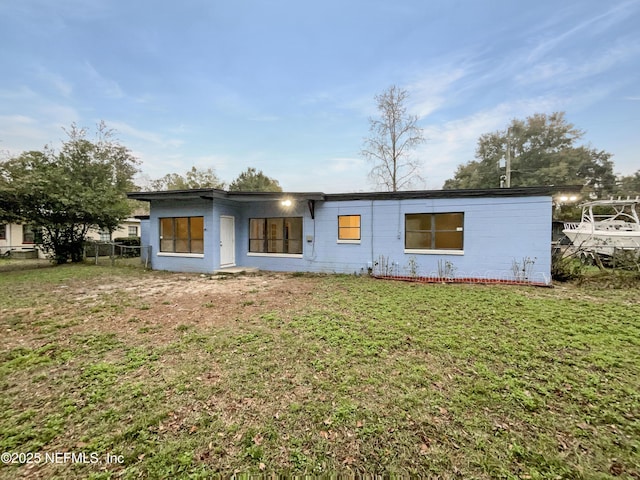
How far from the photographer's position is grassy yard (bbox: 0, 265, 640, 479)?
1.91m

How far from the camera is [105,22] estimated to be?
11664 millimetres

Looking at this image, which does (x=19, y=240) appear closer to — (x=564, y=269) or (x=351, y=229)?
(x=351, y=229)

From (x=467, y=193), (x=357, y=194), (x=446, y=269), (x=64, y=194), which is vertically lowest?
(x=446, y=269)

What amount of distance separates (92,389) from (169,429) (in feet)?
4.12

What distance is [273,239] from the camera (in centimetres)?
1091

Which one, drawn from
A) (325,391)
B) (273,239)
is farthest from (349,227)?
(325,391)

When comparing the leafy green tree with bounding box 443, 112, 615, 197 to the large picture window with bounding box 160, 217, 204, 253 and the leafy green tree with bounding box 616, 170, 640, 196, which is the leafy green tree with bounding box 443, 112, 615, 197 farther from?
the large picture window with bounding box 160, 217, 204, 253

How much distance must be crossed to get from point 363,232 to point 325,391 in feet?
23.6

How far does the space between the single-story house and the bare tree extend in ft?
28.3

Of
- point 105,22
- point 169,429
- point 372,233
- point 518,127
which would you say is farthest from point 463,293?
A: point 518,127

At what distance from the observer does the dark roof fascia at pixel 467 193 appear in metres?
7.48

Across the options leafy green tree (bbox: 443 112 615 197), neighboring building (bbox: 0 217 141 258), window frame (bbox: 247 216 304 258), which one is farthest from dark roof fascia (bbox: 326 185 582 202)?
leafy green tree (bbox: 443 112 615 197)

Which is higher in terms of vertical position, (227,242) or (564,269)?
(227,242)

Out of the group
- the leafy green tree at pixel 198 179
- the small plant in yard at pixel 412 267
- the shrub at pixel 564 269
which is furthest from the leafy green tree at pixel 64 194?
the leafy green tree at pixel 198 179
